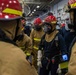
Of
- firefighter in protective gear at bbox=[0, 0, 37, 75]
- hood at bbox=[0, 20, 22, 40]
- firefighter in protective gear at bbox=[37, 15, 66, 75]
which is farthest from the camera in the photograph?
firefighter in protective gear at bbox=[37, 15, 66, 75]

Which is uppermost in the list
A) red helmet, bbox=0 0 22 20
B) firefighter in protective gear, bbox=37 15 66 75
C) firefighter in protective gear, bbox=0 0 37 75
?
red helmet, bbox=0 0 22 20

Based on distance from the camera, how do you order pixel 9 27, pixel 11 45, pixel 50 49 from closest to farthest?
pixel 11 45 < pixel 9 27 < pixel 50 49

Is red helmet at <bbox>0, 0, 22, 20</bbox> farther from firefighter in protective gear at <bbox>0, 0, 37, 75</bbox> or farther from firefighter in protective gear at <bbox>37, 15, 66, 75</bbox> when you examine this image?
firefighter in protective gear at <bbox>37, 15, 66, 75</bbox>

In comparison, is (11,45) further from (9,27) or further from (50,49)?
(50,49)

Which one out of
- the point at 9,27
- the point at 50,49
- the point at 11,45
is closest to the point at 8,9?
the point at 9,27

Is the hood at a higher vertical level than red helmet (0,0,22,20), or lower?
lower

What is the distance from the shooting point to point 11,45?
63.6 inches

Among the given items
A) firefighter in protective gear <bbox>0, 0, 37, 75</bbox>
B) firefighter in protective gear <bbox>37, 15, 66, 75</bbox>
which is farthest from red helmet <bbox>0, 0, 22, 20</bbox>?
Answer: firefighter in protective gear <bbox>37, 15, 66, 75</bbox>

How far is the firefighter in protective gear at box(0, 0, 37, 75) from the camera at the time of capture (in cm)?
146

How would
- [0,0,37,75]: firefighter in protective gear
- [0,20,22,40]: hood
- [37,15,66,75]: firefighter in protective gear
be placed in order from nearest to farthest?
[0,0,37,75]: firefighter in protective gear, [0,20,22,40]: hood, [37,15,66,75]: firefighter in protective gear

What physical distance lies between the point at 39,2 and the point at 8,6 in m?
17.9

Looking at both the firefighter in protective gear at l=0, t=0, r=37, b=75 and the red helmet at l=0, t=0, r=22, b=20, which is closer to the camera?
the firefighter in protective gear at l=0, t=0, r=37, b=75

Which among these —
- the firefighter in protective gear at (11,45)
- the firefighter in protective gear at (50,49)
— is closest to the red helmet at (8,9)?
the firefighter in protective gear at (11,45)

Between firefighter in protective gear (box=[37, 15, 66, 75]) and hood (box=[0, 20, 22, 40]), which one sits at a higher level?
hood (box=[0, 20, 22, 40])
